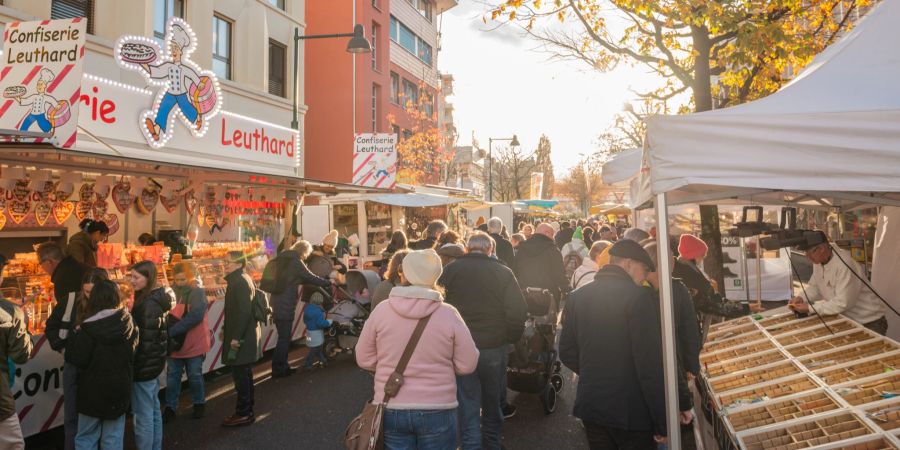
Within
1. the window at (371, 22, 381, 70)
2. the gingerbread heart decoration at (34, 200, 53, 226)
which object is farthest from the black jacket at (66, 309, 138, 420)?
the window at (371, 22, 381, 70)

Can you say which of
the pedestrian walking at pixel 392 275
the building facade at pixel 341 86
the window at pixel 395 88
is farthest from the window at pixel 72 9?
the window at pixel 395 88

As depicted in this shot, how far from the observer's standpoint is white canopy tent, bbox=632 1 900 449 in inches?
110

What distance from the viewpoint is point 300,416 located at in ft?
20.1

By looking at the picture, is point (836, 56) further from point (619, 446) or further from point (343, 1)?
point (343, 1)

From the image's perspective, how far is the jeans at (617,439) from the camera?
319cm

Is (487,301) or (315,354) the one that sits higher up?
(487,301)

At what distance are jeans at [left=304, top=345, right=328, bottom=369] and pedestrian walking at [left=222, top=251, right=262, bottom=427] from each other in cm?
226

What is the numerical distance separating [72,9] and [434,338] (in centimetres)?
1152

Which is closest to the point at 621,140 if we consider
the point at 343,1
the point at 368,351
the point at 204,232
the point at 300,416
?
the point at 343,1

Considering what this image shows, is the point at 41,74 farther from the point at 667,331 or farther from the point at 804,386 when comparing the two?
the point at 804,386

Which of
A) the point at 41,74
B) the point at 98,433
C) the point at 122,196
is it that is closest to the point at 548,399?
the point at 98,433

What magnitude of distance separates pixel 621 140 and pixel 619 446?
28977mm

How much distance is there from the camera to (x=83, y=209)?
8141mm

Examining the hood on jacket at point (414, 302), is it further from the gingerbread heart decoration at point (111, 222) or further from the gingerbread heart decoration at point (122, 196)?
the gingerbread heart decoration at point (111, 222)
